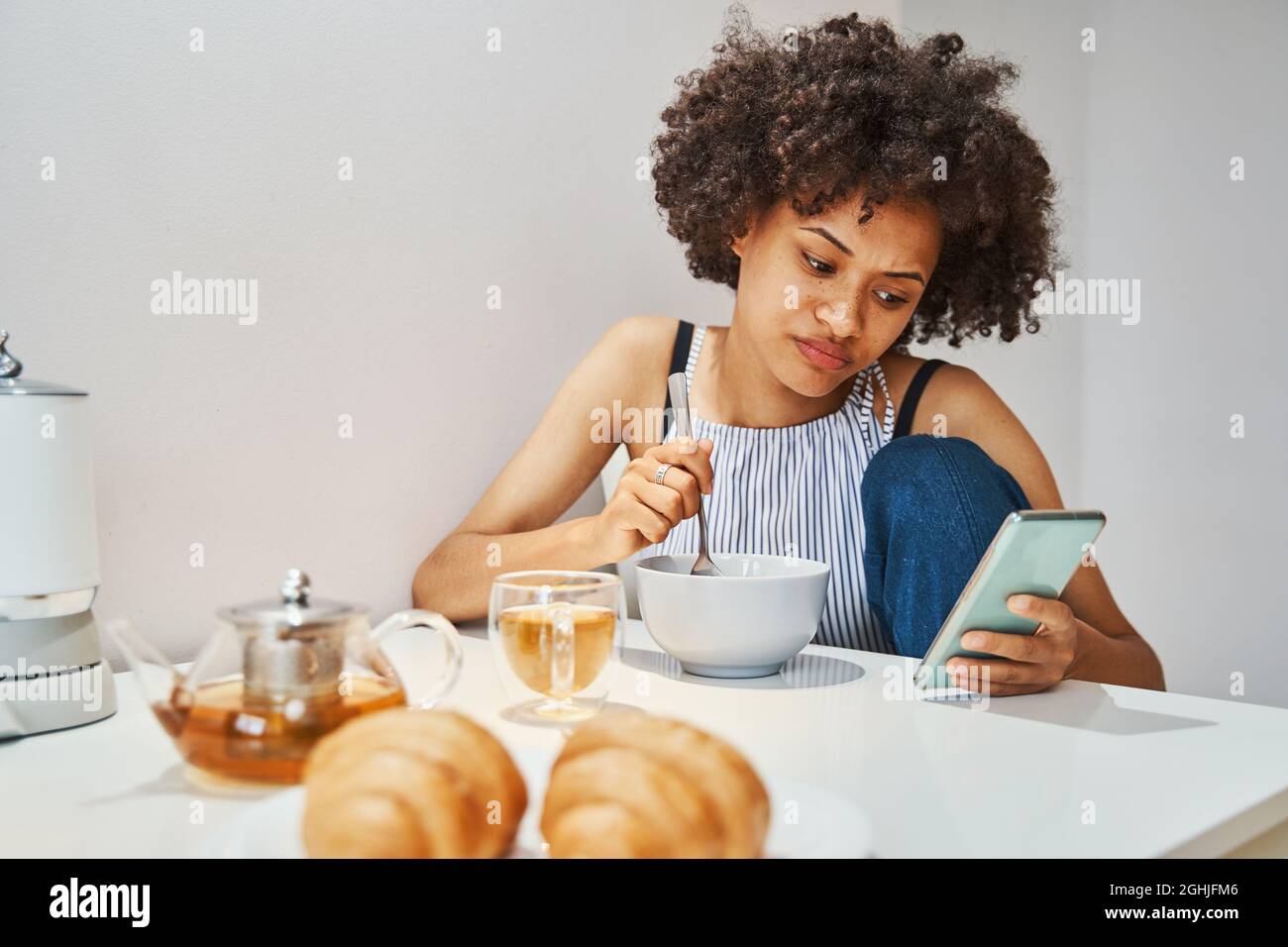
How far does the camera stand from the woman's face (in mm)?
1210

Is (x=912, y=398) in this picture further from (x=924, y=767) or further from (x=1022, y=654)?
(x=924, y=767)

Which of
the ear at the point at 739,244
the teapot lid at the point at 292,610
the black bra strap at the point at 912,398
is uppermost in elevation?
the ear at the point at 739,244

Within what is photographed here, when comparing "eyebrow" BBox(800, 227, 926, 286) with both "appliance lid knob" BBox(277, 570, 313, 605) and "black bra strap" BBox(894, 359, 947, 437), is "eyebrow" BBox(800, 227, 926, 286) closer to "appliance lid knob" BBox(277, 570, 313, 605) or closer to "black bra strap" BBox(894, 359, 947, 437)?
"black bra strap" BBox(894, 359, 947, 437)

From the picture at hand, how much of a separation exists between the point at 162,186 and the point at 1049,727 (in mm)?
917

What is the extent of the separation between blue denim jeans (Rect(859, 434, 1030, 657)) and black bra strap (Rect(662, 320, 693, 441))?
1.46 ft

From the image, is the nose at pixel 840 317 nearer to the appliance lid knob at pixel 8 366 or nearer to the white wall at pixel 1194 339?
the appliance lid knob at pixel 8 366

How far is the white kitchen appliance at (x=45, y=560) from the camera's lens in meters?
0.77

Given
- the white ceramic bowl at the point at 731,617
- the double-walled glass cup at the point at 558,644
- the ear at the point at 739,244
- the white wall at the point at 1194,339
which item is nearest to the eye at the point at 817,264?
the ear at the point at 739,244

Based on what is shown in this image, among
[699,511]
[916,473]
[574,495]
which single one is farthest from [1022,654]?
[574,495]

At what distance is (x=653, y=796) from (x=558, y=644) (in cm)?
33

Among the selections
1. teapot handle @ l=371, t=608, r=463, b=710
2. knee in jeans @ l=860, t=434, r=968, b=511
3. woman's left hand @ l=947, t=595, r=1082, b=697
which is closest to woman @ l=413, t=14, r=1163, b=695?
knee in jeans @ l=860, t=434, r=968, b=511

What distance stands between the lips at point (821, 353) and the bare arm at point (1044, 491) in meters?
0.19

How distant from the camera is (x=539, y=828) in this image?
1.70 ft
